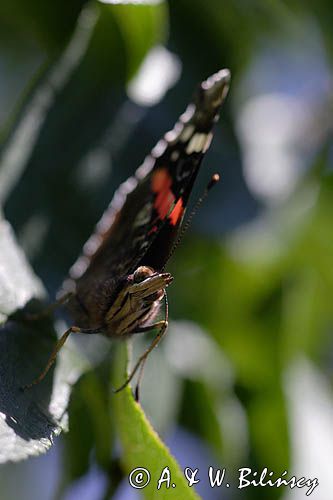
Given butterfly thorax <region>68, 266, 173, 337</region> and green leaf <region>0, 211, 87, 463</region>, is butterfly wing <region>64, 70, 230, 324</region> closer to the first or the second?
butterfly thorax <region>68, 266, 173, 337</region>

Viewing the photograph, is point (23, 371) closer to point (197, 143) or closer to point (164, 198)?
point (164, 198)

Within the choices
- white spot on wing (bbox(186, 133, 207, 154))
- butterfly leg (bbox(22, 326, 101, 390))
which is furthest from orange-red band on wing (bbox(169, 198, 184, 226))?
butterfly leg (bbox(22, 326, 101, 390))

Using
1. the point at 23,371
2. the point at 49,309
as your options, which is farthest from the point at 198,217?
the point at 23,371

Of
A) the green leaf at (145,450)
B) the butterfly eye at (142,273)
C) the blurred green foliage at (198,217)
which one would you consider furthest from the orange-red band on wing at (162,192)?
the green leaf at (145,450)

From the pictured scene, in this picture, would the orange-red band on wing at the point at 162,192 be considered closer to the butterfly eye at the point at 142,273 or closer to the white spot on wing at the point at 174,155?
the white spot on wing at the point at 174,155

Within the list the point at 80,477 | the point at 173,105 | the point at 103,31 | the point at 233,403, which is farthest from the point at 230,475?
the point at 103,31

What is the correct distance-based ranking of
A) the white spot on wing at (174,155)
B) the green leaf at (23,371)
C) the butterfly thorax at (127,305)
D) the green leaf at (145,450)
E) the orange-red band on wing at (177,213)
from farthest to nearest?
the white spot on wing at (174,155) < the orange-red band on wing at (177,213) < the butterfly thorax at (127,305) < the green leaf at (145,450) < the green leaf at (23,371)

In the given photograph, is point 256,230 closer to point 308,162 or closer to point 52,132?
point 308,162
